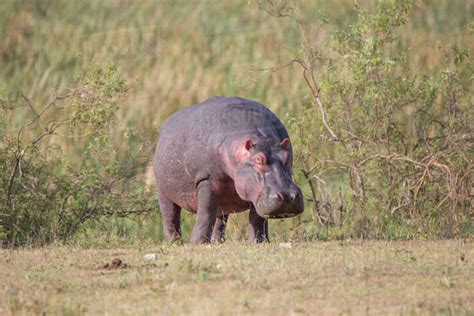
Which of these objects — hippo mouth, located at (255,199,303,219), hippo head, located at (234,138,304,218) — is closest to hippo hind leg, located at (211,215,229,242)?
hippo head, located at (234,138,304,218)

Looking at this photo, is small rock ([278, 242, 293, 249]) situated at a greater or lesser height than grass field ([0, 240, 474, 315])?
lesser

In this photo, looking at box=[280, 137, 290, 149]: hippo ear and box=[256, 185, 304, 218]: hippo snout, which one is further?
box=[280, 137, 290, 149]: hippo ear

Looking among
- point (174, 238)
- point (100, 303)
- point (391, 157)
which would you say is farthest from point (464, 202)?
point (100, 303)

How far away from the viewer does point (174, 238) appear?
→ 454 inches

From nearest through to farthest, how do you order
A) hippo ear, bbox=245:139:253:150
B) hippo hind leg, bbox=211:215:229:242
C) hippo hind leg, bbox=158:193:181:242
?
hippo ear, bbox=245:139:253:150 < hippo hind leg, bbox=211:215:229:242 < hippo hind leg, bbox=158:193:181:242

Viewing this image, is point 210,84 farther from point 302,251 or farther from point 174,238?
point 302,251

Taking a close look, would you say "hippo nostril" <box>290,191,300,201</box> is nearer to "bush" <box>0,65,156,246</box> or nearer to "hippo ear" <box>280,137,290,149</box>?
"hippo ear" <box>280,137,290,149</box>

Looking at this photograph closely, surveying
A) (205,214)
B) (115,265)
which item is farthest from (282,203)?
(115,265)

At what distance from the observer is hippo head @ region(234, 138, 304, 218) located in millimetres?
9711

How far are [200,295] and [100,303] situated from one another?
22.8 inches

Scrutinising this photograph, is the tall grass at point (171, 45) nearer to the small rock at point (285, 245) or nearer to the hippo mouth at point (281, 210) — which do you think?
the hippo mouth at point (281, 210)

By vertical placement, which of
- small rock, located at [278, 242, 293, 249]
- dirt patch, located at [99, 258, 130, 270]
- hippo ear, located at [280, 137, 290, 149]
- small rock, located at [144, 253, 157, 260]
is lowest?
small rock, located at [278, 242, 293, 249]

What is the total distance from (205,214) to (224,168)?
0.42 metres

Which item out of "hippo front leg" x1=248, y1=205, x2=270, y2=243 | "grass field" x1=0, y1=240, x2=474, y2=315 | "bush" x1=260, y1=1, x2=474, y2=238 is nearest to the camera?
"grass field" x1=0, y1=240, x2=474, y2=315
